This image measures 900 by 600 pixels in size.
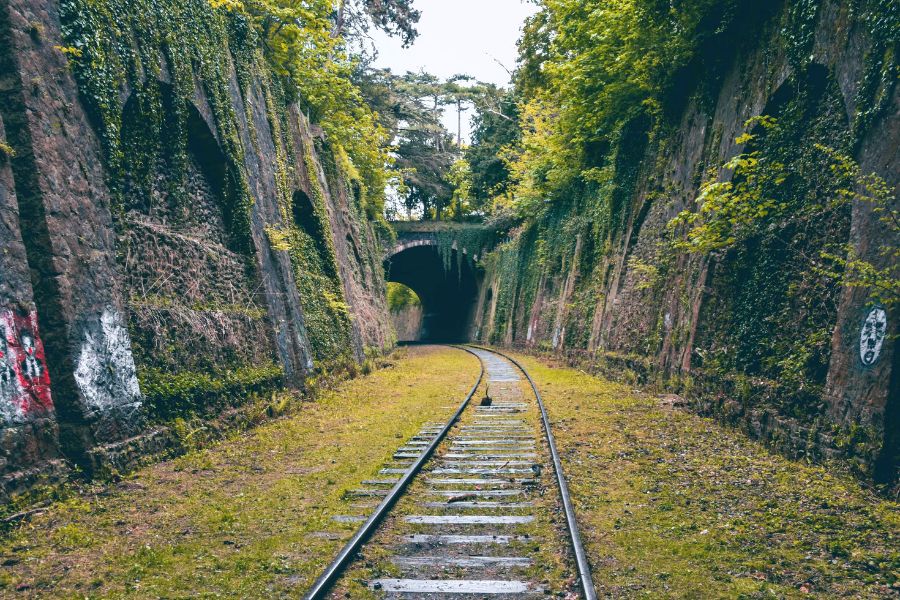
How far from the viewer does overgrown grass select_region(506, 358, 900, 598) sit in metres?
4.14

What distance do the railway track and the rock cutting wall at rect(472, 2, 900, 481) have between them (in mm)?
3050

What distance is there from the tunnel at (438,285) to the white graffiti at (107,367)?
107ft

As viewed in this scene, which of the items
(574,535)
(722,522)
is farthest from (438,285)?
(574,535)

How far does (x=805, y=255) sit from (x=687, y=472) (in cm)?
320

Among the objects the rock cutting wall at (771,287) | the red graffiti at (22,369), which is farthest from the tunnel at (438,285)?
the red graffiti at (22,369)

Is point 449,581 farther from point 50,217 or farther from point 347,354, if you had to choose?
point 347,354

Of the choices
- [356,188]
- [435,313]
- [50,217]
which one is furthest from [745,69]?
[435,313]

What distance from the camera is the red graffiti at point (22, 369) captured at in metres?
5.27

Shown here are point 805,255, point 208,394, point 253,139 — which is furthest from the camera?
point 253,139

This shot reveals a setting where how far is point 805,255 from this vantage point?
7.46 meters

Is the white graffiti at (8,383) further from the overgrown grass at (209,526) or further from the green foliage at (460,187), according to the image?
the green foliage at (460,187)

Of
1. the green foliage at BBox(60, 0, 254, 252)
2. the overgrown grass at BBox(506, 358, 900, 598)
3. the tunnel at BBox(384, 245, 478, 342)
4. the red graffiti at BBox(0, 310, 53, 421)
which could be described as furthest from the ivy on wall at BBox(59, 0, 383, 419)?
the tunnel at BBox(384, 245, 478, 342)

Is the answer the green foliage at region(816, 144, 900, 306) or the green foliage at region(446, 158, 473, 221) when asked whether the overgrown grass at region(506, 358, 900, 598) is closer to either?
the green foliage at region(816, 144, 900, 306)

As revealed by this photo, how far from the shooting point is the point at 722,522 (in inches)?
209
